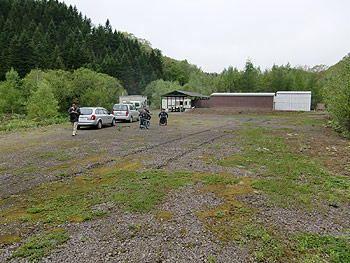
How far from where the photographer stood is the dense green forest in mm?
39156

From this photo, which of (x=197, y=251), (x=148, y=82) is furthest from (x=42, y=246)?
(x=148, y=82)

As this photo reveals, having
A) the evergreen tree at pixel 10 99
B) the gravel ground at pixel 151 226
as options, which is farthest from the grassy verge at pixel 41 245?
the evergreen tree at pixel 10 99

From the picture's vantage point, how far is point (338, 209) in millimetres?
4156

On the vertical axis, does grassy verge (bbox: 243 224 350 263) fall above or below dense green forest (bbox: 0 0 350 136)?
below

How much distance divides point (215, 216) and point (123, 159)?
4531 millimetres

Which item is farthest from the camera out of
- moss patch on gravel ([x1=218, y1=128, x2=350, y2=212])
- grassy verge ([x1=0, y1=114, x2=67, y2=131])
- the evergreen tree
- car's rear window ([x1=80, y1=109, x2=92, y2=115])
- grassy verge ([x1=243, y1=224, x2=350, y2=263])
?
the evergreen tree

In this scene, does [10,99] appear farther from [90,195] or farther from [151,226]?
[151,226]

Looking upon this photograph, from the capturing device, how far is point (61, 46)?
A: 6022cm

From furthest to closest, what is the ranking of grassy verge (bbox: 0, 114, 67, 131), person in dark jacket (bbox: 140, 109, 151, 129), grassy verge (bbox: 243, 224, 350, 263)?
grassy verge (bbox: 0, 114, 67, 131) → person in dark jacket (bbox: 140, 109, 151, 129) → grassy verge (bbox: 243, 224, 350, 263)

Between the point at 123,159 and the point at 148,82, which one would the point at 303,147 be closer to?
the point at 123,159

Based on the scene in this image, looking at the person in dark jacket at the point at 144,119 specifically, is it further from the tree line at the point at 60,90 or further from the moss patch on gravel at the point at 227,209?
Answer: the tree line at the point at 60,90

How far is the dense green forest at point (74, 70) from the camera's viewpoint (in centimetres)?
3916

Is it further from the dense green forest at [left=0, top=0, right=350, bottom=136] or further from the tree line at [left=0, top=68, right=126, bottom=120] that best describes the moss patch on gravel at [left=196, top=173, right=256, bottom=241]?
the tree line at [left=0, top=68, right=126, bottom=120]

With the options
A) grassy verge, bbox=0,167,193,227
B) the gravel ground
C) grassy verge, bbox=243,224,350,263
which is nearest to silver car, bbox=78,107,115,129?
the gravel ground
